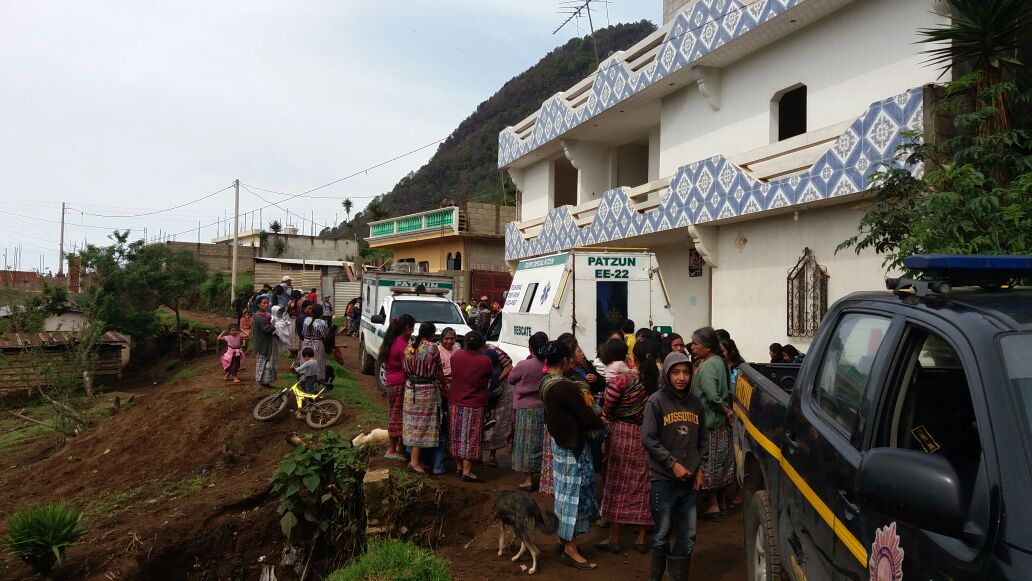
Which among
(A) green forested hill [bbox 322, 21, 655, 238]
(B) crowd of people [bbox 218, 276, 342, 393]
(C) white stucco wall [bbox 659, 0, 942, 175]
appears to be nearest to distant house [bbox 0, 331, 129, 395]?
(B) crowd of people [bbox 218, 276, 342, 393]

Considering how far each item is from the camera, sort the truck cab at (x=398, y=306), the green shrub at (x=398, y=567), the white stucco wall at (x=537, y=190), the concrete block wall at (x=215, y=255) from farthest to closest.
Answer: the concrete block wall at (x=215, y=255) → the white stucco wall at (x=537, y=190) → the truck cab at (x=398, y=306) → the green shrub at (x=398, y=567)

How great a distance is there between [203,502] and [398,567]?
4010 millimetres

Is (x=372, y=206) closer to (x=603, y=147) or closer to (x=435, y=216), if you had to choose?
(x=435, y=216)

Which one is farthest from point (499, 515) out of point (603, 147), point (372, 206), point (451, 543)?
point (372, 206)

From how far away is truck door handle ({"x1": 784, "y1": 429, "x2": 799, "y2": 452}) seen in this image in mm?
3176

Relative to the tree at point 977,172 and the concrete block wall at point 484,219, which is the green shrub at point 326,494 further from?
the concrete block wall at point 484,219

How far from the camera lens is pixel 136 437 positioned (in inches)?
437

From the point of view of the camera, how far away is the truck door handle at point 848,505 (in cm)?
237

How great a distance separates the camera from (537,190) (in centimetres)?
2212

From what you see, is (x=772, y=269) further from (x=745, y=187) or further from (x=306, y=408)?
(x=306, y=408)

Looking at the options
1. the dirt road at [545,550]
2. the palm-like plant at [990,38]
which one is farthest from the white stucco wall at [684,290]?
the dirt road at [545,550]

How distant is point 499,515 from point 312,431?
528 centimetres

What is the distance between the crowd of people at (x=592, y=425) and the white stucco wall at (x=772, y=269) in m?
3.94

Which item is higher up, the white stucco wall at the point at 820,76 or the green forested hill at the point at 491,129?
the green forested hill at the point at 491,129
